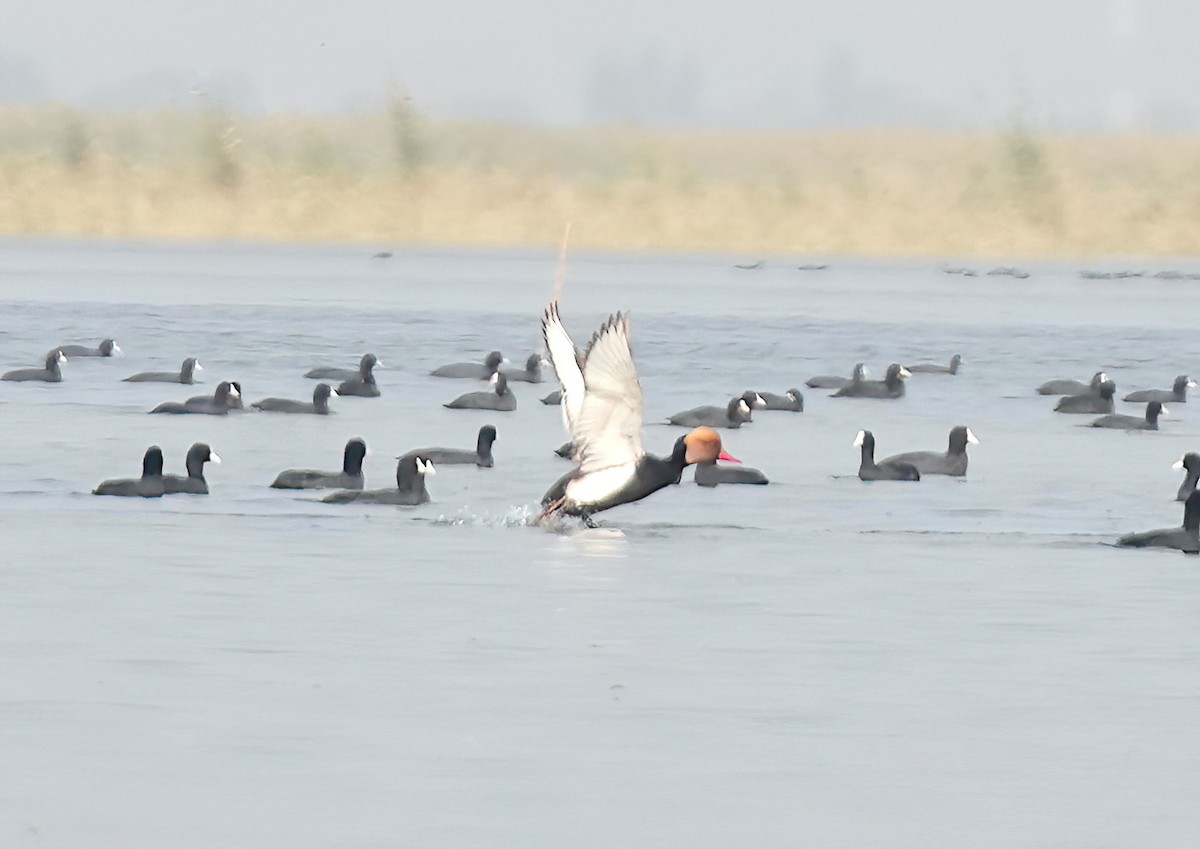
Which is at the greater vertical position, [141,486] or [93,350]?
[141,486]

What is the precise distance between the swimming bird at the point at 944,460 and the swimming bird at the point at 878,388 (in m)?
7.63

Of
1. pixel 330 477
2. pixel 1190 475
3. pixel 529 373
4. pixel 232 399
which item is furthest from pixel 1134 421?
pixel 330 477

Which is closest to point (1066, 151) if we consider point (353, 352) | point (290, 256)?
point (290, 256)

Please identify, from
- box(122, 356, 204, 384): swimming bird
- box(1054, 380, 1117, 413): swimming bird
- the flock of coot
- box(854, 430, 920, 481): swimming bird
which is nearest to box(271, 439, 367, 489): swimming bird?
the flock of coot

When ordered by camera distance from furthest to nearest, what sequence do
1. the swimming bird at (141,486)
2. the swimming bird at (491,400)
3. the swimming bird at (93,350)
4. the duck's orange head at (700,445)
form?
1. the swimming bird at (93,350)
2. the swimming bird at (491,400)
3. the swimming bird at (141,486)
4. the duck's orange head at (700,445)

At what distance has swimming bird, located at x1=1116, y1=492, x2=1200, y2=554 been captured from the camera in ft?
52.5

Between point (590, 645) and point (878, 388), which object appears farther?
point (878, 388)

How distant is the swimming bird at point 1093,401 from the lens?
26.1m

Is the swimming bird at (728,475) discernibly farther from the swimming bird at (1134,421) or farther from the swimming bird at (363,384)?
the swimming bird at (363,384)

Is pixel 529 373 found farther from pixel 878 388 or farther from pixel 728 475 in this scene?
pixel 728 475

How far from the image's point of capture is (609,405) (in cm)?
1539

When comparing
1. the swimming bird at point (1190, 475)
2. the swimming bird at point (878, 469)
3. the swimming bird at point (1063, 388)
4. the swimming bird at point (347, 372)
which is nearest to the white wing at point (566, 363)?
the swimming bird at point (878, 469)

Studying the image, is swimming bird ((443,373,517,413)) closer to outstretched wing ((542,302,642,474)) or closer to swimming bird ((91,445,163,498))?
swimming bird ((91,445,163,498))

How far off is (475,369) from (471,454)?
32.0ft
